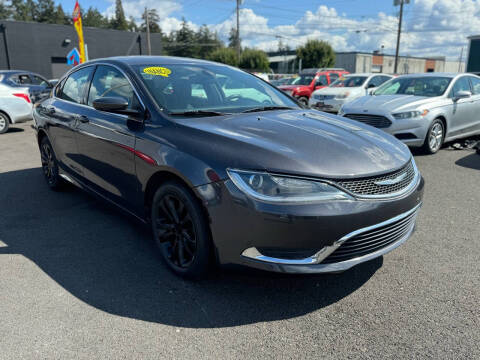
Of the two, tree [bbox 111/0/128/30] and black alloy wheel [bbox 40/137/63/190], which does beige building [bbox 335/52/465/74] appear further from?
black alloy wheel [bbox 40/137/63/190]

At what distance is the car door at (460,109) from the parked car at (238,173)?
5.30 meters

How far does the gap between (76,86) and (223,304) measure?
10.3 ft

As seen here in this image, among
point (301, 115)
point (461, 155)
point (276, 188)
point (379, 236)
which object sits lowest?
point (461, 155)

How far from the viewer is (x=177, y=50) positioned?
9200 cm

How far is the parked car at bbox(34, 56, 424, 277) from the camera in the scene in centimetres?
239

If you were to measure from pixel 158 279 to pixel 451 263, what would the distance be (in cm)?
237

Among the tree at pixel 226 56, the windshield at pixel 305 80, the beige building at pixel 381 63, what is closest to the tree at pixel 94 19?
the tree at pixel 226 56

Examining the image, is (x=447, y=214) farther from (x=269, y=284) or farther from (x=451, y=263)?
(x=269, y=284)

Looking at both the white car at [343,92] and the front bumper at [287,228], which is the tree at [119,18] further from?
the front bumper at [287,228]

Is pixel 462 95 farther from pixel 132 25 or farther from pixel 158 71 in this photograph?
pixel 132 25

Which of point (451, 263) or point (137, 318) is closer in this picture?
point (137, 318)

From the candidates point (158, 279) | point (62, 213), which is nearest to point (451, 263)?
point (158, 279)

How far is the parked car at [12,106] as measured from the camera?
10750 mm

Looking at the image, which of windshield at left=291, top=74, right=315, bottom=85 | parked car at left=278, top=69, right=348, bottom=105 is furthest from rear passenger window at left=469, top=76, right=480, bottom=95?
windshield at left=291, top=74, right=315, bottom=85
